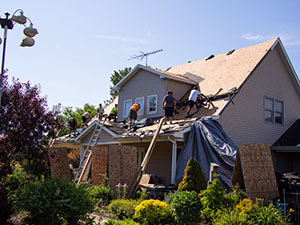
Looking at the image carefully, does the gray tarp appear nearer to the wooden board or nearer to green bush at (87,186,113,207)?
the wooden board

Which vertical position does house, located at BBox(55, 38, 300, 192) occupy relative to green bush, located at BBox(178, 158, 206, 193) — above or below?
above

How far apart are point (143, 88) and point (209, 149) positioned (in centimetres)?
708

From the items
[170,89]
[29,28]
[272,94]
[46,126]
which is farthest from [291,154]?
[29,28]

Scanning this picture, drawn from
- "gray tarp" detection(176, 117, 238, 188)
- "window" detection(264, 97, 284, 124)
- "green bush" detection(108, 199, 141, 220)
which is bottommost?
"green bush" detection(108, 199, 141, 220)

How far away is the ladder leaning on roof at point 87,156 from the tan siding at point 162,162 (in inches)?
123

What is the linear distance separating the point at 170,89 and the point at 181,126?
4.08m

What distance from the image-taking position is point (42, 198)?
24.5 ft

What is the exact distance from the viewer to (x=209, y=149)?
44.2 feet

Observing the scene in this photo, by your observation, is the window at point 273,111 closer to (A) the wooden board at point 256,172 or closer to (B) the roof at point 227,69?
(B) the roof at point 227,69

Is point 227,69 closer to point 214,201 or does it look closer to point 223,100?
point 223,100

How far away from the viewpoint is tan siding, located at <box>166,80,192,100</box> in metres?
18.1

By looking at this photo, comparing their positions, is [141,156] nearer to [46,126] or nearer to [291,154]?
[291,154]

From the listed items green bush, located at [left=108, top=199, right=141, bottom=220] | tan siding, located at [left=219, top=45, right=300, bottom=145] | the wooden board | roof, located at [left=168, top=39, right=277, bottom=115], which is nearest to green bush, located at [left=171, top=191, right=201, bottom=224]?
green bush, located at [left=108, top=199, right=141, bottom=220]

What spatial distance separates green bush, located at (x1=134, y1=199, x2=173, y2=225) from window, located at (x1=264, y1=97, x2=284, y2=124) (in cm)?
1070
